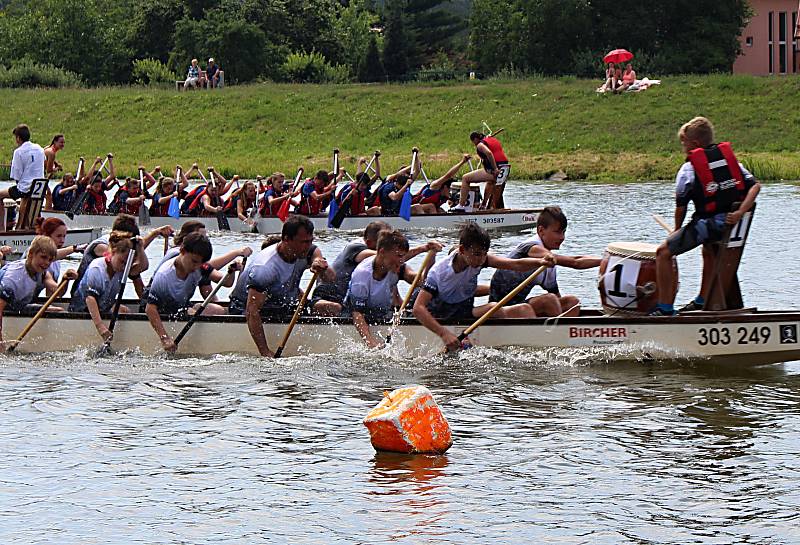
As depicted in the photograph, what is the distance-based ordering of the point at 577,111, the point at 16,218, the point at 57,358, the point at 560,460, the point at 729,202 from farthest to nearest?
1. the point at 577,111
2. the point at 16,218
3. the point at 57,358
4. the point at 729,202
5. the point at 560,460

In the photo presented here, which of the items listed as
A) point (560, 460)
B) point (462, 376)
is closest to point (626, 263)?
point (462, 376)

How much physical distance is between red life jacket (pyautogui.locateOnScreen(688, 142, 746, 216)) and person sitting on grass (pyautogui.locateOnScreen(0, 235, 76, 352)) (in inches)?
233

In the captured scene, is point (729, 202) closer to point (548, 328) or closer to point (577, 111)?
point (548, 328)

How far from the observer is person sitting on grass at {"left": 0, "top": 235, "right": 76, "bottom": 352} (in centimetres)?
1316

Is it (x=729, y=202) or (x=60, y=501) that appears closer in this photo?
(x=60, y=501)

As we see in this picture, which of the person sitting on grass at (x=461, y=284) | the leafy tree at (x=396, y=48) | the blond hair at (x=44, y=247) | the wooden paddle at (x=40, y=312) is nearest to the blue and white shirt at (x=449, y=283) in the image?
the person sitting on grass at (x=461, y=284)

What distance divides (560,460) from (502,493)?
0.84 m

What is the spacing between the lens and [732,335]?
38.6 feet

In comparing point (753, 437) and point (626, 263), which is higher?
point (626, 263)

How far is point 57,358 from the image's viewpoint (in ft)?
43.4

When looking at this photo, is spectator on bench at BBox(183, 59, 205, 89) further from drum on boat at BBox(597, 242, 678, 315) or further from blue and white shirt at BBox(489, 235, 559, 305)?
drum on boat at BBox(597, 242, 678, 315)

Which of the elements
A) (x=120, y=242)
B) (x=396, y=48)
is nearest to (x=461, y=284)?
(x=120, y=242)

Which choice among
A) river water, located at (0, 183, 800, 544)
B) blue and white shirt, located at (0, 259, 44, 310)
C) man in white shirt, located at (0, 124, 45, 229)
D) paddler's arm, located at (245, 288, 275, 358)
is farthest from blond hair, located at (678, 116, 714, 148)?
man in white shirt, located at (0, 124, 45, 229)

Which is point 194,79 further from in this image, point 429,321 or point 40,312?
point 429,321
